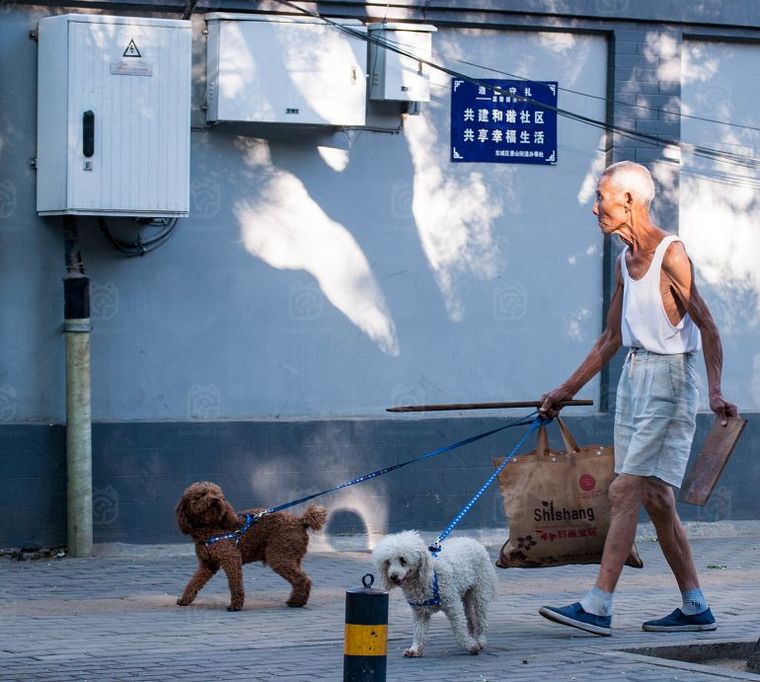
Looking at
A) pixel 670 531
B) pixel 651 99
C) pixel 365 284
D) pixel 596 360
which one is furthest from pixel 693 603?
pixel 651 99

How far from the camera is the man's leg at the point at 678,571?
24.3ft

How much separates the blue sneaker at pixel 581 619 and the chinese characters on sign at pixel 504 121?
192 inches

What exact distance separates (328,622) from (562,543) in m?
1.42

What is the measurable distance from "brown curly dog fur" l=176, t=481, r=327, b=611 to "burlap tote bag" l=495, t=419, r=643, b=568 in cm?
137

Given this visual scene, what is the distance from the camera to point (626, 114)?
1173cm

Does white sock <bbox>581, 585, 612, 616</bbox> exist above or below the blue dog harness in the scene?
below

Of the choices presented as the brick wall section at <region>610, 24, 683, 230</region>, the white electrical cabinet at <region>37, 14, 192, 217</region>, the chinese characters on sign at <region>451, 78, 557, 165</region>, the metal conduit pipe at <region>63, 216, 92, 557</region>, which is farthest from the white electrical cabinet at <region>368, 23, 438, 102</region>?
the metal conduit pipe at <region>63, 216, 92, 557</region>

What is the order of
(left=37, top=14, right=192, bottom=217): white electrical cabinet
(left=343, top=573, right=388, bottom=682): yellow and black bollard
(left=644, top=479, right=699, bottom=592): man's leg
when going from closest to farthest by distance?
(left=343, top=573, right=388, bottom=682): yellow and black bollard < (left=644, top=479, right=699, bottom=592): man's leg < (left=37, top=14, right=192, bottom=217): white electrical cabinet

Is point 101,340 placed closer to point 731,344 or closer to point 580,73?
point 580,73

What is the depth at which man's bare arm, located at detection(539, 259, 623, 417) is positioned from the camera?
753cm

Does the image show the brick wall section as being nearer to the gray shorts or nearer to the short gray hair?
the short gray hair

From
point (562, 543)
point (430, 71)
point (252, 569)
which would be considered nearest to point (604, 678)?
point (562, 543)

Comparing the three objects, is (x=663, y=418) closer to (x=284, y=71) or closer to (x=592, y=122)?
(x=284, y=71)

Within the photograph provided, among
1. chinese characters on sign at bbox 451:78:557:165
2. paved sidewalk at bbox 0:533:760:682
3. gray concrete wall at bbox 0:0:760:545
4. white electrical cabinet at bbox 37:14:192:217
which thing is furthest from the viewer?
chinese characters on sign at bbox 451:78:557:165
